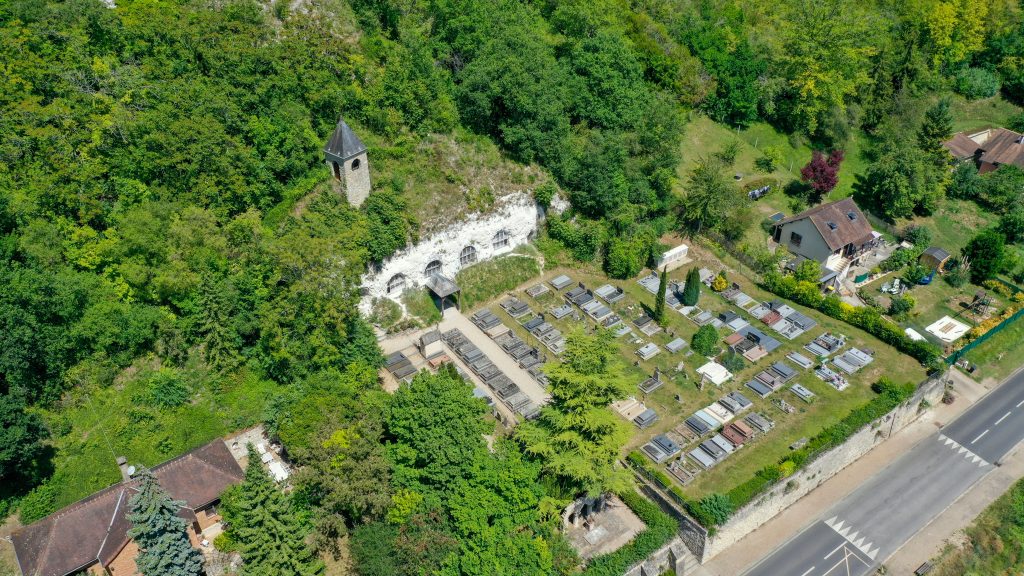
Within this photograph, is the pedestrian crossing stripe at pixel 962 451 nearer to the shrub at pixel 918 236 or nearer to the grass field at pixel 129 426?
the shrub at pixel 918 236

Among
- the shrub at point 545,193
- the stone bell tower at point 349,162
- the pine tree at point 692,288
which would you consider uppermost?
the stone bell tower at point 349,162

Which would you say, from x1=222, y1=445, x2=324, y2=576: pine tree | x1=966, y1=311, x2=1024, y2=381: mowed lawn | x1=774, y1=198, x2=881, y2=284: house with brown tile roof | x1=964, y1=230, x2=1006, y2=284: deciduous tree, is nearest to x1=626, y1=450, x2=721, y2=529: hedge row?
x1=222, y1=445, x2=324, y2=576: pine tree

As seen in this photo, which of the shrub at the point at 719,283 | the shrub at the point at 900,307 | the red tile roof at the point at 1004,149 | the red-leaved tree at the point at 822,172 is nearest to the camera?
the shrub at the point at 900,307

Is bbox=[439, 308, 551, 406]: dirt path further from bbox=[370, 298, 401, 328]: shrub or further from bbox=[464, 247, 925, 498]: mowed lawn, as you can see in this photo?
bbox=[370, 298, 401, 328]: shrub

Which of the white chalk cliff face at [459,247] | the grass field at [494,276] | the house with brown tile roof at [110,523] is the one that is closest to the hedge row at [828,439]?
the grass field at [494,276]

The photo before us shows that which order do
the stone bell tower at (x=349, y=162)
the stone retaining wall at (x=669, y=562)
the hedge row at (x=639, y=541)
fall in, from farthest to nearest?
the stone bell tower at (x=349, y=162) → the stone retaining wall at (x=669, y=562) → the hedge row at (x=639, y=541)

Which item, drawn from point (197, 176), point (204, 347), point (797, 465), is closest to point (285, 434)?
point (204, 347)

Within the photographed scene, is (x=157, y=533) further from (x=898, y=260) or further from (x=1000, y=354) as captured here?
(x=898, y=260)

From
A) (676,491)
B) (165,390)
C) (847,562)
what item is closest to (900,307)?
(847,562)
